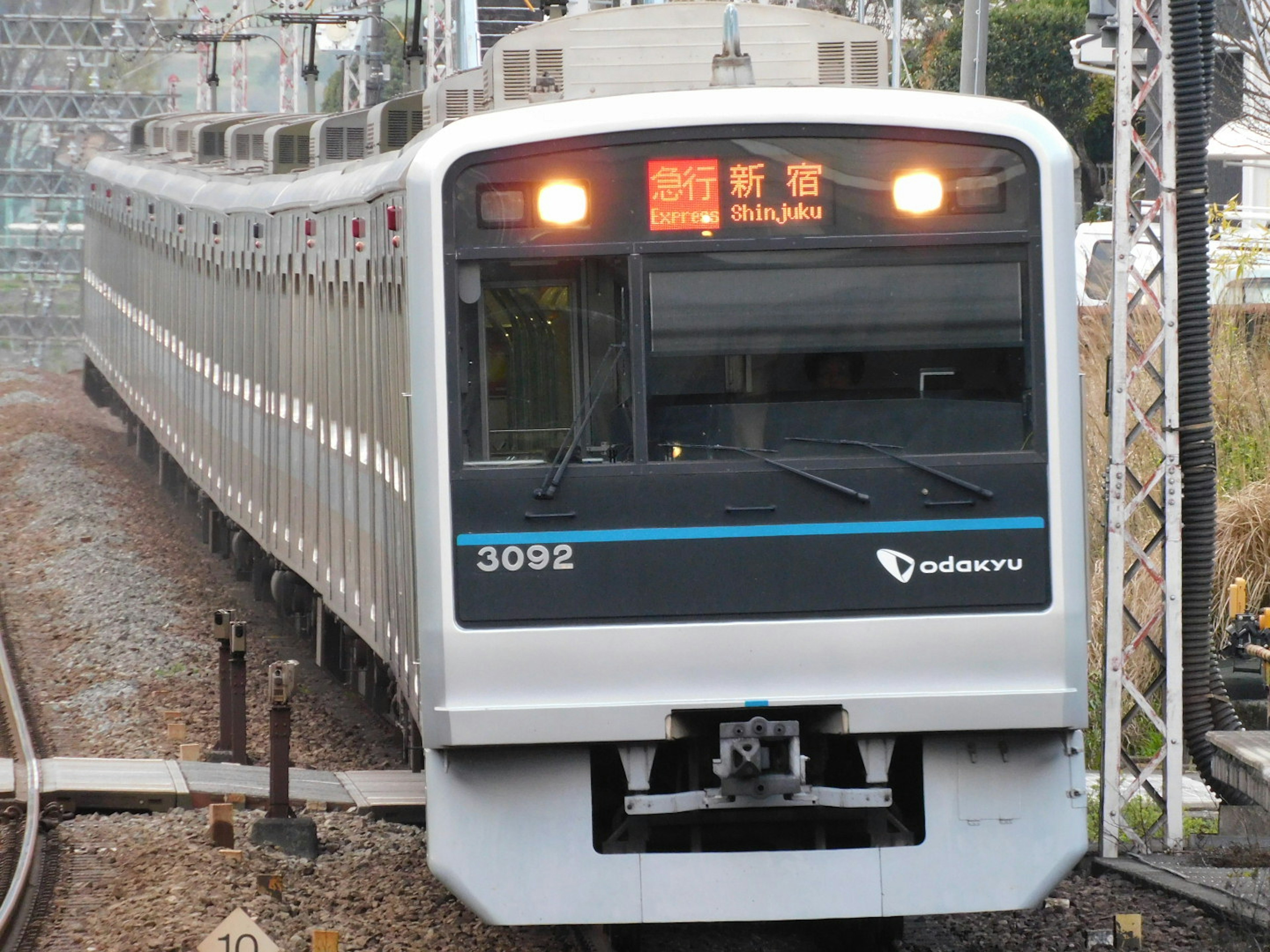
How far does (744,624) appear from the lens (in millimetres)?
5887

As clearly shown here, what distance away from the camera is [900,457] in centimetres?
594

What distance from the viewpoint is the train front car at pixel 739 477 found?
590cm

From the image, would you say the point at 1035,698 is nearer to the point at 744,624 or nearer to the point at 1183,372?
the point at 744,624

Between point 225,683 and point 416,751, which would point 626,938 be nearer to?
point 416,751

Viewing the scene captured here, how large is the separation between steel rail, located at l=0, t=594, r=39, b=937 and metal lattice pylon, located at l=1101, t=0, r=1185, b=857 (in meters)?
4.07

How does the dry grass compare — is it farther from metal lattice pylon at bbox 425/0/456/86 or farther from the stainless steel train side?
metal lattice pylon at bbox 425/0/456/86

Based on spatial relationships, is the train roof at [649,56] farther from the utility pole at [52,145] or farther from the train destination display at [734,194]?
the utility pole at [52,145]

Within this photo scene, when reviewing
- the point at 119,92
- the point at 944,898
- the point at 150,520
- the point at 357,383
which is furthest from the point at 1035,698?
the point at 119,92

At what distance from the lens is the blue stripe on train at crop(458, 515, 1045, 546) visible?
5910 millimetres

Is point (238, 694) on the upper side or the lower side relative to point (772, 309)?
lower

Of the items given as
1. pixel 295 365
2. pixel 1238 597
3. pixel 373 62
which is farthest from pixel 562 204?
pixel 373 62

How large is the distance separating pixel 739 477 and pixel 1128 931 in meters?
2.01

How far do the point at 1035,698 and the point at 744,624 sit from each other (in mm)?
848

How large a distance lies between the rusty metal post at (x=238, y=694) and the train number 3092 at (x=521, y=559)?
3.90m
